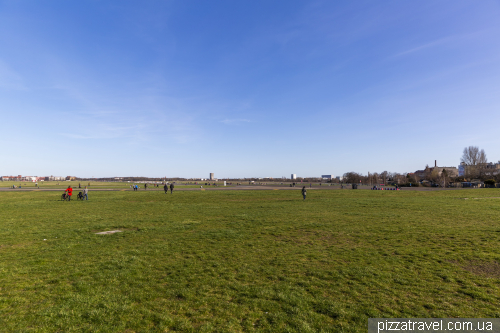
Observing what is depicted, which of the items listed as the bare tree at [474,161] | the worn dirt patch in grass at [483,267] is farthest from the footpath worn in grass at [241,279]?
the bare tree at [474,161]

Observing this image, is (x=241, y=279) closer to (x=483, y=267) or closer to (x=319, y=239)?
(x=319, y=239)

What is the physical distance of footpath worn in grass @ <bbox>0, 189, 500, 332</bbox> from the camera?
5.05 metres

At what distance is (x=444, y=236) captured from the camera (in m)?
12.0

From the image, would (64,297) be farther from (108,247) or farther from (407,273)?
(407,273)

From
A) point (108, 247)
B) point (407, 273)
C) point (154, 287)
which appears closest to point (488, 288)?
point (407, 273)

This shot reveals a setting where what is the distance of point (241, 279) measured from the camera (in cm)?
704

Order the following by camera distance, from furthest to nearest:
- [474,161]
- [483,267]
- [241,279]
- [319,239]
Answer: [474,161] → [319,239] → [483,267] → [241,279]

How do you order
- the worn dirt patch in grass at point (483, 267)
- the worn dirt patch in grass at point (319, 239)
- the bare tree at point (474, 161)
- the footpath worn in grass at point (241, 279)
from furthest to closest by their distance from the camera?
the bare tree at point (474, 161)
the worn dirt patch in grass at point (319, 239)
the worn dirt patch in grass at point (483, 267)
the footpath worn in grass at point (241, 279)

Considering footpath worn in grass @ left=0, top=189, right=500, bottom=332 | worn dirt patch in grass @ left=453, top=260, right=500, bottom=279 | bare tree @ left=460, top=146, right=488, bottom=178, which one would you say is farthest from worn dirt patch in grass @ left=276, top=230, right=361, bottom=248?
bare tree @ left=460, top=146, right=488, bottom=178

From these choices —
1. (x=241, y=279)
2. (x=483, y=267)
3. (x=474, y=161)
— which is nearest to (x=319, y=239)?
(x=483, y=267)

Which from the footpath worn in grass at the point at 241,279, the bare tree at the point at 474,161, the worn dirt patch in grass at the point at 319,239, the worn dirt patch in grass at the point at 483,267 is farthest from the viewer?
the bare tree at the point at 474,161

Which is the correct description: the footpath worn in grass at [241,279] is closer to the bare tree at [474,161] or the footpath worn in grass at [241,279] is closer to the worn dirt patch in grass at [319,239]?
the worn dirt patch in grass at [319,239]

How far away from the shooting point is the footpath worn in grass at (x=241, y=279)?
505cm

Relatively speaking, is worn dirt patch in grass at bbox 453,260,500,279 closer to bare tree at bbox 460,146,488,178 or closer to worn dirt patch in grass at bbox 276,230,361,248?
worn dirt patch in grass at bbox 276,230,361,248
